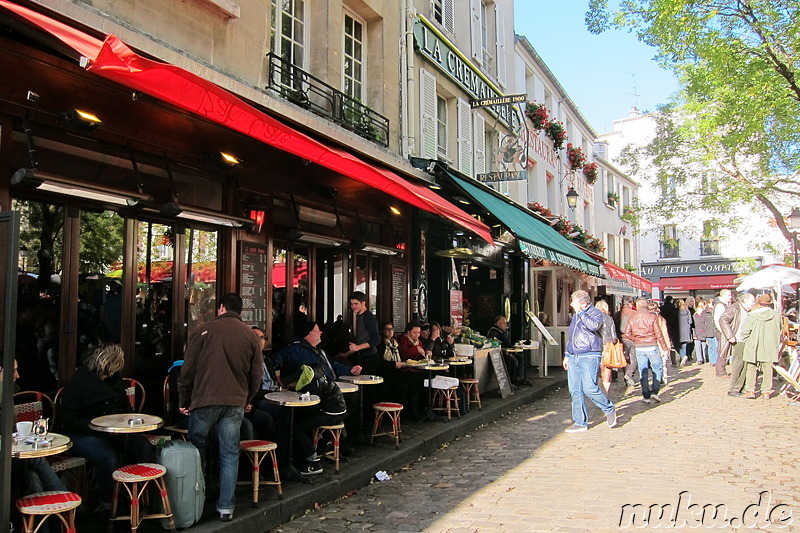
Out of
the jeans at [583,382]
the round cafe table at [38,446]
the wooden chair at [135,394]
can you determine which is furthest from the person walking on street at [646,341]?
the round cafe table at [38,446]

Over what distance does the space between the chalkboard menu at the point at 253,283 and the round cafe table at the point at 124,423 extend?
2.41 m

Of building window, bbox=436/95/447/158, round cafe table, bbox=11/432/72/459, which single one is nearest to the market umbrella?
building window, bbox=436/95/447/158

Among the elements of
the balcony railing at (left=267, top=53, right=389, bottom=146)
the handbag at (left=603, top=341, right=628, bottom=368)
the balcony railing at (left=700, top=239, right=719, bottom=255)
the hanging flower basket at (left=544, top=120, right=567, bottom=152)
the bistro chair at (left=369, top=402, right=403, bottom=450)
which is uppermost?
the hanging flower basket at (left=544, top=120, right=567, bottom=152)

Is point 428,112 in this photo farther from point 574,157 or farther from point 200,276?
point 574,157

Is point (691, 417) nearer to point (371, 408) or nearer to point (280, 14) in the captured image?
point (371, 408)

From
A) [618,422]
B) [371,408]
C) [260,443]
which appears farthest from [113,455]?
[618,422]

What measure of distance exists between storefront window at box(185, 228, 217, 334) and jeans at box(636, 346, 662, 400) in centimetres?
660

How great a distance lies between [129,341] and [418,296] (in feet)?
18.5

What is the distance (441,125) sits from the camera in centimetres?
1204

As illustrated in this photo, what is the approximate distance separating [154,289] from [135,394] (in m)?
1.03

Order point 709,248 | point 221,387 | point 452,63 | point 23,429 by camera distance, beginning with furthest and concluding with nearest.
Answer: point 709,248 < point 452,63 < point 221,387 < point 23,429

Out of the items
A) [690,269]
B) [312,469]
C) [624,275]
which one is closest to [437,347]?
[312,469]

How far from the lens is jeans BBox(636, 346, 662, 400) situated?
957 cm

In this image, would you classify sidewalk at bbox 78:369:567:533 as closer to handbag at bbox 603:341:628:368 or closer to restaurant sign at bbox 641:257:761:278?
handbag at bbox 603:341:628:368
